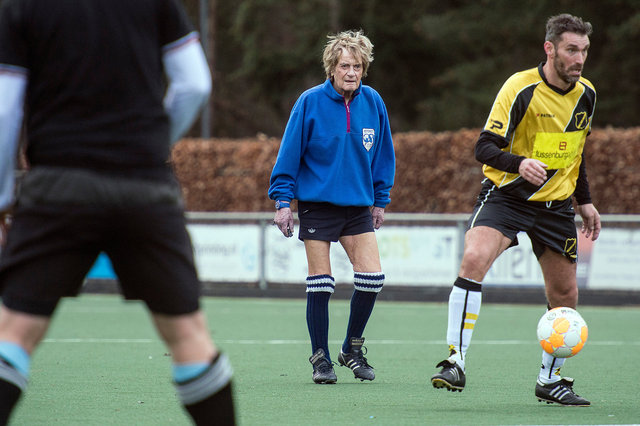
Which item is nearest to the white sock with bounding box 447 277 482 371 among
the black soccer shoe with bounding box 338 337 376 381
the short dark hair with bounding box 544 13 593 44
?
the black soccer shoe with bounding box 338 337 376 381

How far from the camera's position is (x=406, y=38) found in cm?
2894

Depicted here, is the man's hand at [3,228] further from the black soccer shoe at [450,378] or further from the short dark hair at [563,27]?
the short dark hair at [563,27]

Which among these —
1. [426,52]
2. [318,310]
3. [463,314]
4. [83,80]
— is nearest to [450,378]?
[463,314]

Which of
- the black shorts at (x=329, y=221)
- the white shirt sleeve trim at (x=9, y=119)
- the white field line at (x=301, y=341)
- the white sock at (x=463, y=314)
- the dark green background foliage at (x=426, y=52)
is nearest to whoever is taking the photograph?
the white shirt sleeve trim at (x=9, y=119)

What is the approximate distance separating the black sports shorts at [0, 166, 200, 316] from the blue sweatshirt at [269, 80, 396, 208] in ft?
11.0

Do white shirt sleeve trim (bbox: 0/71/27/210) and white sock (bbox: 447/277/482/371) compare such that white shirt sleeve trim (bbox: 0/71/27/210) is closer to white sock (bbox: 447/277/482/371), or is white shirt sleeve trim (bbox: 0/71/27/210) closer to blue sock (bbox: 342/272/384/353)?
white sock (bbox: 447/277/482/371)

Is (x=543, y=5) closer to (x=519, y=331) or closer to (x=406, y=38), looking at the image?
(x=406, y=38)

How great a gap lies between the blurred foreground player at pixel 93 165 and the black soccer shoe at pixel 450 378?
2374mm

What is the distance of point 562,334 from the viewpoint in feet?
19.2

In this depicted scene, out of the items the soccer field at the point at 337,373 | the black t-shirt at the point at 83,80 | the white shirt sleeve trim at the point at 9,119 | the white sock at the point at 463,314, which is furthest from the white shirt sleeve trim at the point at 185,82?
the white sock at the point at 463,314

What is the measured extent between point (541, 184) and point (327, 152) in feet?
4.96

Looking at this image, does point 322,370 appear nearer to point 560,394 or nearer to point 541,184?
point 560,394

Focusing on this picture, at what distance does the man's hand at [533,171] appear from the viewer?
5.55 m

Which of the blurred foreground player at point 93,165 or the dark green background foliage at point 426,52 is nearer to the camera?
the blurred foreground player at point 93,165
